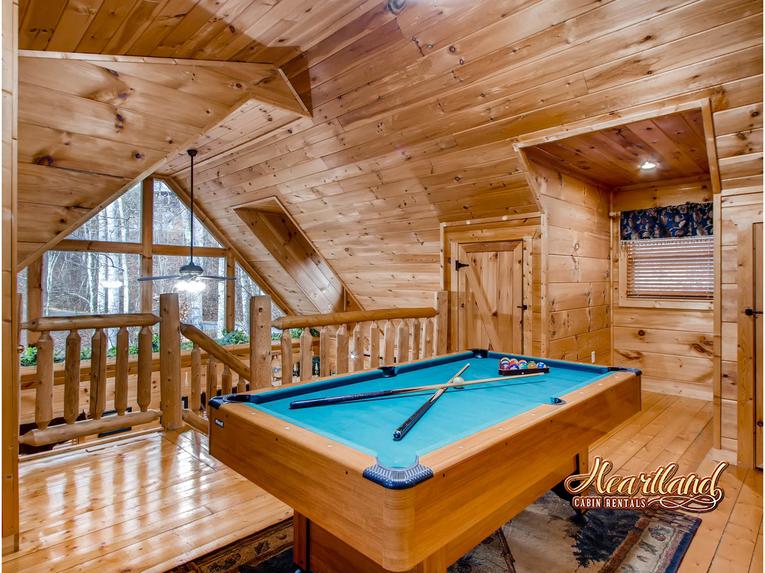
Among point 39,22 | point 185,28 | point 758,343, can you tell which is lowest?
point 758,343

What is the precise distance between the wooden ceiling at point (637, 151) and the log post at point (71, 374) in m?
3.42

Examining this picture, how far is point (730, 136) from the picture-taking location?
2.71m

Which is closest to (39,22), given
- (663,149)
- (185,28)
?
(185,28)

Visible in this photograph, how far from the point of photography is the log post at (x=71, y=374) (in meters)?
2.81

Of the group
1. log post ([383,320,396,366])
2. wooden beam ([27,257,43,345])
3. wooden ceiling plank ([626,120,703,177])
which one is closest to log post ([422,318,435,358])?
log post ([383,320,396,366])

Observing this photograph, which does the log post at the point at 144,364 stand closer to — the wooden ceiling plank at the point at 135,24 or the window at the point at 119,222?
the wooden ceiling plank at the point at 135,24

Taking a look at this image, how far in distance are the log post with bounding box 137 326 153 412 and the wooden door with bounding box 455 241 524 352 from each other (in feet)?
8.98

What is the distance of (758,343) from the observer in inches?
115

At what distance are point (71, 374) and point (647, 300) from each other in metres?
5.26

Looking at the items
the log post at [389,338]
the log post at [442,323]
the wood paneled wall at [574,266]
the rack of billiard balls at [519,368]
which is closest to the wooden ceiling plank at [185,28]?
the log post at [389,338]

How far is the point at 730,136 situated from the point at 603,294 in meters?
2.54

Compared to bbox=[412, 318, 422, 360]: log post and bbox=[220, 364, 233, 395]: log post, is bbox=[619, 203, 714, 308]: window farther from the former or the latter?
bbox=[220, 364, 233, 395]: log post

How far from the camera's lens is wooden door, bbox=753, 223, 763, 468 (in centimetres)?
288

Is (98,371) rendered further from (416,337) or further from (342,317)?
(416,337)
